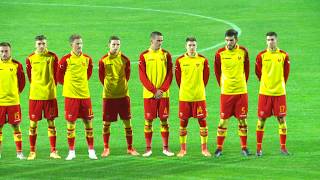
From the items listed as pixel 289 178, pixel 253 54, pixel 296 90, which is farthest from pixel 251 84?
pixel 289 178

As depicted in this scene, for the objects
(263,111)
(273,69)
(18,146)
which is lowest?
(18,146)

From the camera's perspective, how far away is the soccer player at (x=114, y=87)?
21.7 m

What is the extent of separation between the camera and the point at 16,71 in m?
21.5

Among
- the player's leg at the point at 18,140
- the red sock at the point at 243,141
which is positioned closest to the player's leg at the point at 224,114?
the red sock at the point at 243,141

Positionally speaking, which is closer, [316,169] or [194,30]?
[316,169]

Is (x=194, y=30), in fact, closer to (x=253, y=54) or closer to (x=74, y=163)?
(x=253, y=54)

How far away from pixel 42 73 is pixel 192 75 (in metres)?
2.76

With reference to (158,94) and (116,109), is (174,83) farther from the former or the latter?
(158,94)

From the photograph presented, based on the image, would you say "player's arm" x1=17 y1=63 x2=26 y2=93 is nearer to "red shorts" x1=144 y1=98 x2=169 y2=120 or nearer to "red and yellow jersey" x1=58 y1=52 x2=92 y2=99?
"red and yellow jersey" x1=58 y1=52 x2=92 y2=99

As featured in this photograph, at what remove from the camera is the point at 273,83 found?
21.4 metres

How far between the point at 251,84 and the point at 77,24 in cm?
1023

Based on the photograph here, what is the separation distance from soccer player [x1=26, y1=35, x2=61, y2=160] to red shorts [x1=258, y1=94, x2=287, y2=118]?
3808 mm

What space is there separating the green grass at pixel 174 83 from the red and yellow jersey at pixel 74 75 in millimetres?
1209

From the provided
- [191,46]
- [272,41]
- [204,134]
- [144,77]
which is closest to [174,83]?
[144,77]
